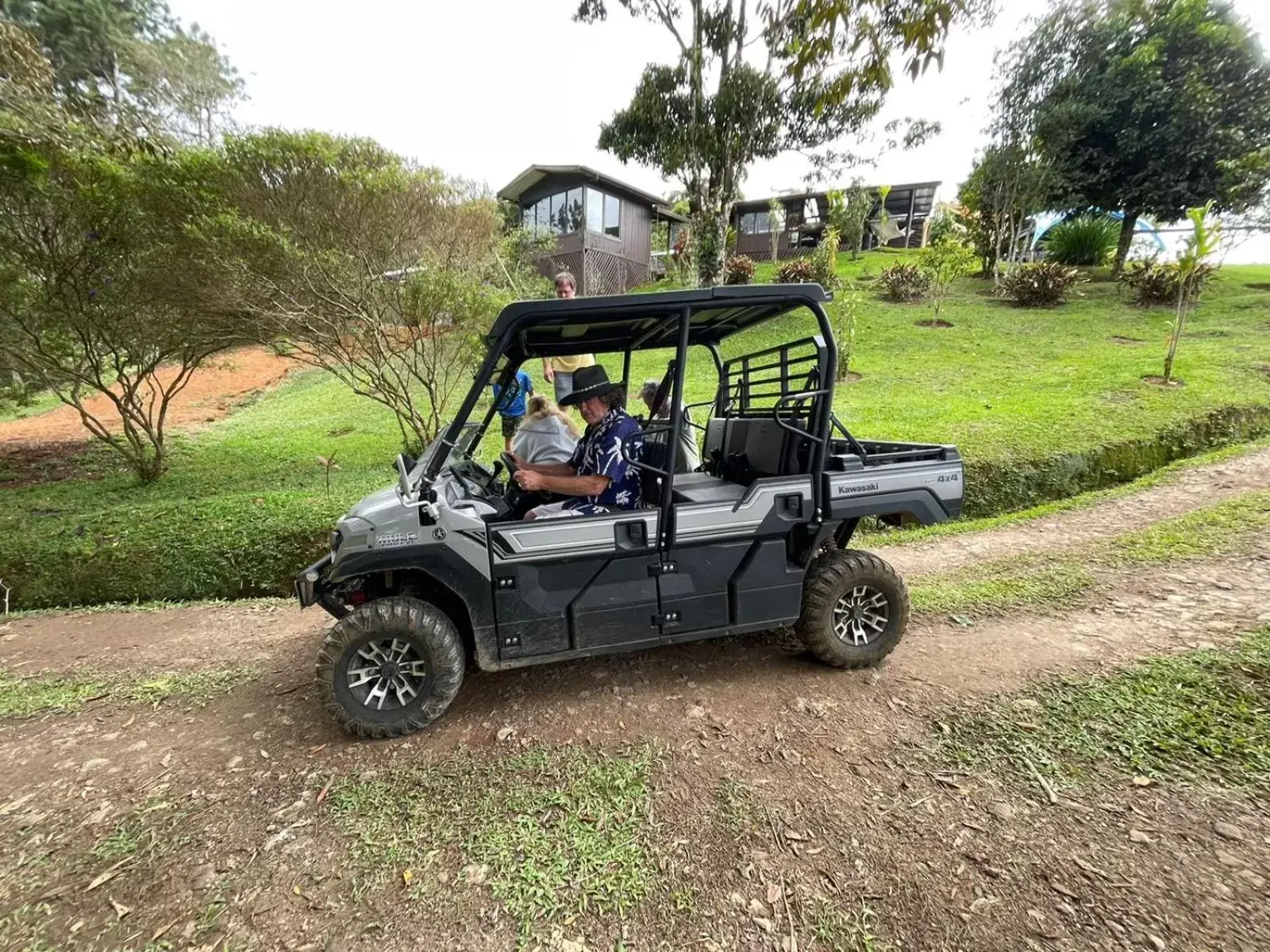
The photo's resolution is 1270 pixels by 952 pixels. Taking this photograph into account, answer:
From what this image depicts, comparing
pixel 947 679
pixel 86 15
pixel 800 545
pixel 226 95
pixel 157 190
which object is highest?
pixel 86 15

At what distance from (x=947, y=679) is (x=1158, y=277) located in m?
19.8

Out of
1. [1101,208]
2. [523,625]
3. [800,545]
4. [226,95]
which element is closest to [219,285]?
[523,625]

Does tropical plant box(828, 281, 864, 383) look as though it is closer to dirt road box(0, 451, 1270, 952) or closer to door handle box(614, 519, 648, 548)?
dirt road box(0, 451, 1270, 952)

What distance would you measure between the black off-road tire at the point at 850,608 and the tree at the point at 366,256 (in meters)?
6.55

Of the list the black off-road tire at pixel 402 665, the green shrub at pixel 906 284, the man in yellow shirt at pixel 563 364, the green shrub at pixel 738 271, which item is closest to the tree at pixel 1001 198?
the green shrub at pixel 906 284

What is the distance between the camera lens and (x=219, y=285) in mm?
7992

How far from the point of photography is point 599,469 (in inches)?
130

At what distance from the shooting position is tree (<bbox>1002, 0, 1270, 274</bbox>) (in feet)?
56.4

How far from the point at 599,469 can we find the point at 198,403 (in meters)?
20.9

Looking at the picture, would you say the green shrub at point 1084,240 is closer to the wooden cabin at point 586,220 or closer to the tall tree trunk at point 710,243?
the tall tree trunk at point 710,243

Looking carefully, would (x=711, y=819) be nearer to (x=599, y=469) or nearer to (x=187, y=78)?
(x=599, y=469)

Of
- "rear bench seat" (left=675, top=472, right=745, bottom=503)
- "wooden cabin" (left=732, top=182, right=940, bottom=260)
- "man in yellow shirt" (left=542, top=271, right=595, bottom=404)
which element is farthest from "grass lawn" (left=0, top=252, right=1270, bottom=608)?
"wooden cabin" (left=732, top=182, right=940, bottom=260)

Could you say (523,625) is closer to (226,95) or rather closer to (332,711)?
A: (332,711)

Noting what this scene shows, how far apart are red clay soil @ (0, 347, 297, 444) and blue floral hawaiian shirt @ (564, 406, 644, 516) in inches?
430
